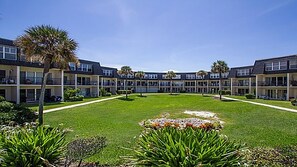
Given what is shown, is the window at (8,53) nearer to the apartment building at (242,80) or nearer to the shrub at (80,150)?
the shrub at (80,150)

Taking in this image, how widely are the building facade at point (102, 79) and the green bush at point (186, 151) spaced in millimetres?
31025

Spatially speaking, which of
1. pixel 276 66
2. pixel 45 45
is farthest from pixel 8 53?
pixel 276 66

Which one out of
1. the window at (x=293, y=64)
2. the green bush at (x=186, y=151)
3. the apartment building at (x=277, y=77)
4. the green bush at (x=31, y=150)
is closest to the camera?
the green bush at (x=186, y=151)

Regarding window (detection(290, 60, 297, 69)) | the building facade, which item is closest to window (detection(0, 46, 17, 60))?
the building facade

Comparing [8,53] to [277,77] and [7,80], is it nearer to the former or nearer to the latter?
[7,80]

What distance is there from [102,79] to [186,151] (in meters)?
61.5

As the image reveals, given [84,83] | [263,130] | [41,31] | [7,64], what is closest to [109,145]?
[41,31]

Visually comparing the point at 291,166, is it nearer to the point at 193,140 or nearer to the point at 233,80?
the point at 193,140

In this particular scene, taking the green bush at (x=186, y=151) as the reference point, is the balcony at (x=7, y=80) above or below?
above

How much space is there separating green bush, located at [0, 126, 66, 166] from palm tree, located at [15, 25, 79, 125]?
9.89m

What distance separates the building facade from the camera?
30759mm

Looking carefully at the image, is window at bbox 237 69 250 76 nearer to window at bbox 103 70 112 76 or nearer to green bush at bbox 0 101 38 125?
window at bbox 103 70 112 76

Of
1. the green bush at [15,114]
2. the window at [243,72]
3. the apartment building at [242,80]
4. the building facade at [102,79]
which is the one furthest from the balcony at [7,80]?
the window at [243,72]

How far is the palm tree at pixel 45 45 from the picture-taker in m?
15.2
